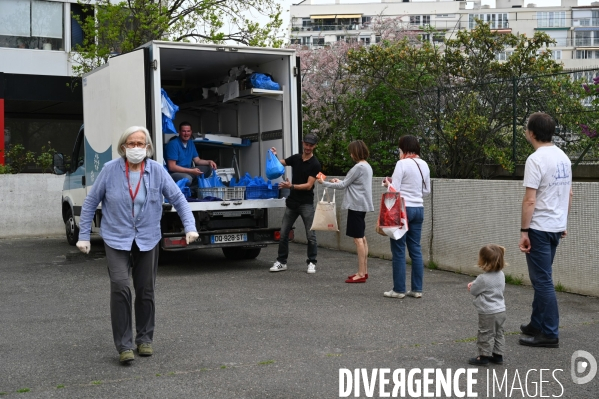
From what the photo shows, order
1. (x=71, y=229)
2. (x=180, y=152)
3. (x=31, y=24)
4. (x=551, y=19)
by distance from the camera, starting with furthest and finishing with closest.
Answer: (x=551, y=19) < (x=31, y=24) < (x=71, y=229) < (x=180, y=152)

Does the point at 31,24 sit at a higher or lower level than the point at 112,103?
higher

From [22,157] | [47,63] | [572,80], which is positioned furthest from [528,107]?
[47,63]

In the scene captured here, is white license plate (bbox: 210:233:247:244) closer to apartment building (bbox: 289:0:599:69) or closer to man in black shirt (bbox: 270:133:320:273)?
man in black shirt (bbox: 270:133:320:273)

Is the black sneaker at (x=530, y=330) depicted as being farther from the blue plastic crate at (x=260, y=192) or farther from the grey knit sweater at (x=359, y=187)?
the blue plastic crate at (x=260, y=192)

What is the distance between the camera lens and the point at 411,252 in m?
8.77

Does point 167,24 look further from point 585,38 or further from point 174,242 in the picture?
point 585,38

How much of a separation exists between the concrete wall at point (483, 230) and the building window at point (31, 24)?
13309 mm

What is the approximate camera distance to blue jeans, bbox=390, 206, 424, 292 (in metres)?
8.72

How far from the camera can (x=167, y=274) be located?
1090 cm

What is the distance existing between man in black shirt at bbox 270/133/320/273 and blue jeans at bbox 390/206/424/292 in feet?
6.95

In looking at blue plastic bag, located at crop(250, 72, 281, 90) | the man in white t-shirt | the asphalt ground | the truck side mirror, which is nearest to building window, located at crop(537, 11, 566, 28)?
the truck side mirror

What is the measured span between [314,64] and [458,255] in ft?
33.6

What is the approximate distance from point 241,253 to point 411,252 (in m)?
4.18
